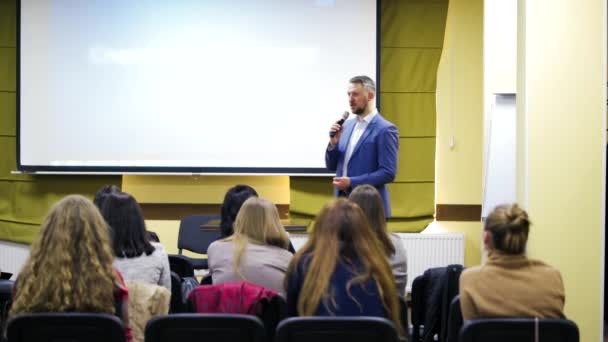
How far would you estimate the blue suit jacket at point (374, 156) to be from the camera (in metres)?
4.66

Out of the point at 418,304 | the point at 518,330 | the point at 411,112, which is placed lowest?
the point at 418,304

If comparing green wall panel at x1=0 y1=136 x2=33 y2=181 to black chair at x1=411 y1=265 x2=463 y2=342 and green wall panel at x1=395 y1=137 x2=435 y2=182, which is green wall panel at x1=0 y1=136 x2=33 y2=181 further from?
black chair at x1=411 y1=265 x2=463 y2=342

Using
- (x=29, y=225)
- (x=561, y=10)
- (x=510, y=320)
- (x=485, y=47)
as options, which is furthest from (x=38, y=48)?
(x=510, y=320)

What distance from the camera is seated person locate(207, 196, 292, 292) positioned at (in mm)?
2984

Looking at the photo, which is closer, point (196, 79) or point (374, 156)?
point (374, 156)

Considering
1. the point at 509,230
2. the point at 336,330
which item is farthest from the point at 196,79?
the point at 336,330

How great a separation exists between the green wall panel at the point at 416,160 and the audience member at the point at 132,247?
3337 millimetres

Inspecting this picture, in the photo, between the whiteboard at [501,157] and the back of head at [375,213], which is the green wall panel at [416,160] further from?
the back of head at [375,213]

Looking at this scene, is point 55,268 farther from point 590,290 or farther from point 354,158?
point 590,290

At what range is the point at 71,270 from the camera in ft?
8.38

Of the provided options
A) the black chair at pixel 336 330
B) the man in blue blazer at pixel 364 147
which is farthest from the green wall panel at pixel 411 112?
the black chair at pixel 336 330

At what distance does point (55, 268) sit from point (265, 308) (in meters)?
0.72

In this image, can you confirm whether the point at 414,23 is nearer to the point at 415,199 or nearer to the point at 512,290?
the point at 415,199

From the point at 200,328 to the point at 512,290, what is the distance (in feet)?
3.49
